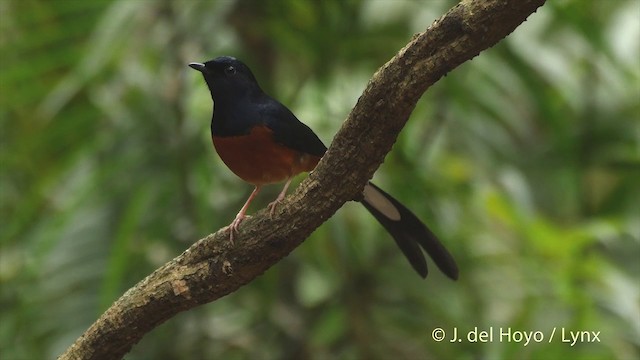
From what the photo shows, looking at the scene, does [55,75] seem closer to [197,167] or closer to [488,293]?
[197,167]

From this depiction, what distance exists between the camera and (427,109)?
7.20 ft

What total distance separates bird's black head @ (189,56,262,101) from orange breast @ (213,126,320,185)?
0.17ft

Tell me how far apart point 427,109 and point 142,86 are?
2.21 feet

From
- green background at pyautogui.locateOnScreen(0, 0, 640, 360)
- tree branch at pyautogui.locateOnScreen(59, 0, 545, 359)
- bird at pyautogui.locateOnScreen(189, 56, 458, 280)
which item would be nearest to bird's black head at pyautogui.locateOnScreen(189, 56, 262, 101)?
bird at pyautogui.locateOnScreen(189, 56, 458, 280)

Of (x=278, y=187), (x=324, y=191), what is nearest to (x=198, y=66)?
(x=324, y=191)

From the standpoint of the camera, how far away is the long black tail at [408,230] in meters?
1.20

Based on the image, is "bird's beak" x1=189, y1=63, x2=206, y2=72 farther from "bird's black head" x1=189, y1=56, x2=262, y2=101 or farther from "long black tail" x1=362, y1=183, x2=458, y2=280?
"long black tail" x1=362, y1=183, x2=458, y2=280

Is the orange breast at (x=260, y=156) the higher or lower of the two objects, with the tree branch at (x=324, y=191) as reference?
higher

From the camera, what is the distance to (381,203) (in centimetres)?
125

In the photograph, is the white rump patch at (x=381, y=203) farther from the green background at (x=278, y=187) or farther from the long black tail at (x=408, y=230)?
the green background at (x=278, y=187)

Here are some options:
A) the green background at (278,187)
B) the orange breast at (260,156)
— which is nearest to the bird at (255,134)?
the orange breast at (260,156)

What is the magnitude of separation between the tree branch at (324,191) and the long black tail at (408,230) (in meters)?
0.18

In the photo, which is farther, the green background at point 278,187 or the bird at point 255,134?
the green background at point 278,187

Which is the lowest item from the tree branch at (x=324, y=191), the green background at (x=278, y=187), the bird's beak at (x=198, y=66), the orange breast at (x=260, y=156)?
the tree branch at (x=324, y=191)
